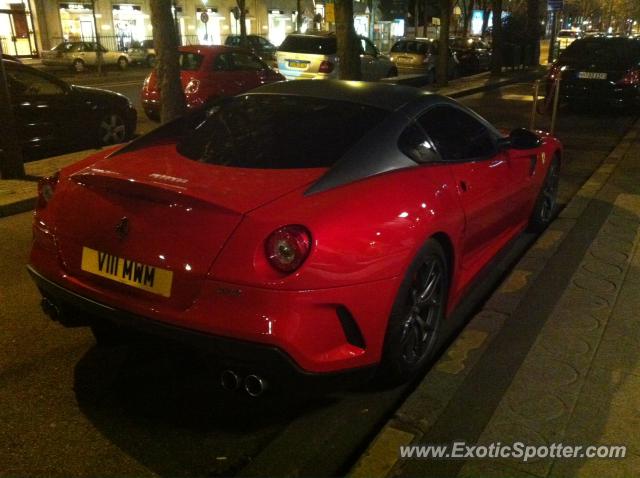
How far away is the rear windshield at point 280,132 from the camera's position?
3.10m

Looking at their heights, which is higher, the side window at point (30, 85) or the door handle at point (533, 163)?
the side window at point (30, 85)

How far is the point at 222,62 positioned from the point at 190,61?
61cm

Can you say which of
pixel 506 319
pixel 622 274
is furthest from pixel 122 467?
pixel 622 274

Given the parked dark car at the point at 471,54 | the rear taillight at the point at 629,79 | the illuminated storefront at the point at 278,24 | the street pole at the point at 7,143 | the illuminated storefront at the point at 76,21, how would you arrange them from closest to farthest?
the street pole at the point at 7,143 < the rear taillight at the point at 629,79 < the parked dark car at the point at 471,54 < the illuminated storefront at the point at 76,21 < the illuminated storefront at the point at 278,24

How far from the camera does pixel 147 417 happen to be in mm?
2895

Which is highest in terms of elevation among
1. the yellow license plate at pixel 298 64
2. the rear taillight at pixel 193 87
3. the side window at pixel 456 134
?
the side window at pixel 456 134

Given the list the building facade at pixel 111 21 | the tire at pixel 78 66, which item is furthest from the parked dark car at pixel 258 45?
the tire at pixel 78 66

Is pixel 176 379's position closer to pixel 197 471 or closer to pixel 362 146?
Answer: pixel 197 471

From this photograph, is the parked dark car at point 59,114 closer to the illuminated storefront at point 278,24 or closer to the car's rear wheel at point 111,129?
the car's rear wheel at point 111,129

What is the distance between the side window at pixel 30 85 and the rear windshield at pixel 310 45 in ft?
28.5

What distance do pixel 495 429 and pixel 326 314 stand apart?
3.01 ft

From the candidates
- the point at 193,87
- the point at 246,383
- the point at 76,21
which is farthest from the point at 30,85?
the point at 76,21

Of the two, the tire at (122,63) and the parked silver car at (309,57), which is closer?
the parked silver car at (309,57)

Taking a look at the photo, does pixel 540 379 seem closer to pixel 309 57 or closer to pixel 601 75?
pixel 601 75
